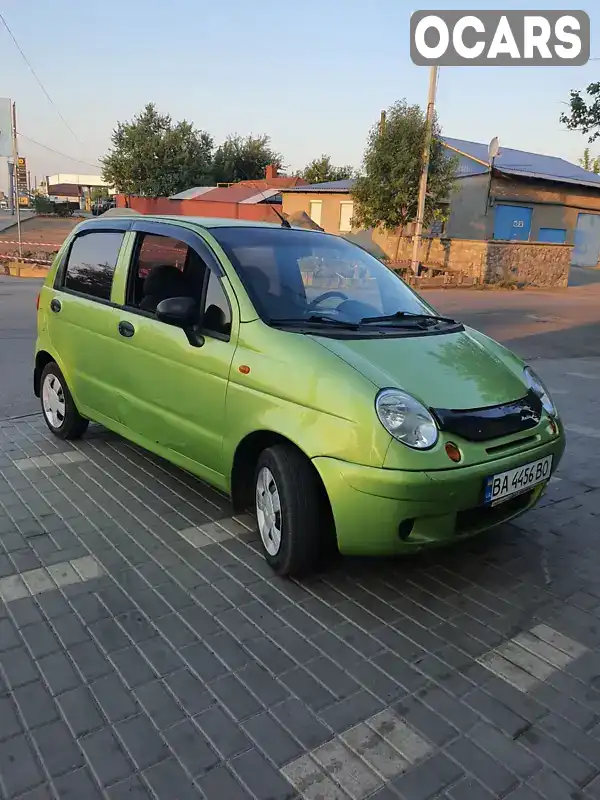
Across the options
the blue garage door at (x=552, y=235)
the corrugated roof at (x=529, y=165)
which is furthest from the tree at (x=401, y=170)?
the blue garage door at (x=552, y=235)

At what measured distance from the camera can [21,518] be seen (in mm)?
3918

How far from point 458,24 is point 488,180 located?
12.4m

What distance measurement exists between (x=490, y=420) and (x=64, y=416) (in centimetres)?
347

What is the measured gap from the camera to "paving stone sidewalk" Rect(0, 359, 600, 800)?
216cm

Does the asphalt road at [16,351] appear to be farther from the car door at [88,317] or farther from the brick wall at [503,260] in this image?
the brick wall at [503,260]

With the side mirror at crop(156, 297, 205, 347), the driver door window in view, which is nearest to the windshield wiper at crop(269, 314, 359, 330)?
the side mirror at crop(156, 297, 205, 347)

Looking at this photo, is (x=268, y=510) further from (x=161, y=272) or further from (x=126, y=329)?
(x=161, y=272)

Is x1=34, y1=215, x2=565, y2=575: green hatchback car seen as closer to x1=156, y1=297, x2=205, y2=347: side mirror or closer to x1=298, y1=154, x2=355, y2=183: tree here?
x1=156, y1=297, x2=205, y2=347: side mirror

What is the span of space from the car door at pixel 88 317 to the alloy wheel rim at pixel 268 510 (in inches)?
60.4

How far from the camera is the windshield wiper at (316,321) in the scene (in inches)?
135

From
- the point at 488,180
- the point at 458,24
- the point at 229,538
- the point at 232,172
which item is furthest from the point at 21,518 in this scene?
the point at 232,172

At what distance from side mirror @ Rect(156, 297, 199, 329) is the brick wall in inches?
783

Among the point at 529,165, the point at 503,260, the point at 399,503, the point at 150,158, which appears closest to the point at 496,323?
the point at 503,260

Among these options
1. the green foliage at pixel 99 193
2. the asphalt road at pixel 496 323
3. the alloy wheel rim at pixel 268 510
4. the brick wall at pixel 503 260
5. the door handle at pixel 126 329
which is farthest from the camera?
the green foliage at pixel 99 193
